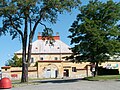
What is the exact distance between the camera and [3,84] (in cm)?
2858

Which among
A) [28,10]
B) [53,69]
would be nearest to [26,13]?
[28,10]

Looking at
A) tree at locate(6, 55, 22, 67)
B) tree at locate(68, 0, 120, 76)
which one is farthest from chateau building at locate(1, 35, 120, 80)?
tree at locate(68, 0, 120, 76)

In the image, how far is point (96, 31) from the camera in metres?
45.1

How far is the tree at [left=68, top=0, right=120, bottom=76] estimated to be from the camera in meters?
44.9

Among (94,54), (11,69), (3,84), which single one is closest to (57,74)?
(11,69)

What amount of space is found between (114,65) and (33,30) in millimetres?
58924

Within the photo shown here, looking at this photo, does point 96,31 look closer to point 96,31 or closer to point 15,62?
point 96,31

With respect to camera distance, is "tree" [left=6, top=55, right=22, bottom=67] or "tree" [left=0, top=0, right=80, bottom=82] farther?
"tree" [left=6, top=55, right=22, bottom=67]

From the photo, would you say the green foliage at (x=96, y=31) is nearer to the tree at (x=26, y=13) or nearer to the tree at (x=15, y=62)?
the tree at (x=26, y=13)

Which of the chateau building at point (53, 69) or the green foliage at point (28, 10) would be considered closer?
the green foliage at point (28, 10)

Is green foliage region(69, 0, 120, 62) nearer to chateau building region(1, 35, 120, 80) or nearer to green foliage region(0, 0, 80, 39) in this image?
green foliage region(0, 0, 80, 39)

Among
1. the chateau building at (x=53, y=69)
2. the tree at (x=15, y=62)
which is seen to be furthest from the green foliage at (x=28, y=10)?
the tree at (x=15, y=62)

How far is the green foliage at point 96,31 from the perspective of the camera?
1767 inches

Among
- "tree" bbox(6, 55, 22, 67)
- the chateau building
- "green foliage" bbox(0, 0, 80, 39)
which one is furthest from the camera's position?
"tree" bbox(6, 55, 22, 67)
